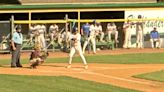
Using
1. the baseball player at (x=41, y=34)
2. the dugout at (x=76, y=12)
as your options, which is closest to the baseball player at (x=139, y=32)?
the dugout at (x=76, y=12)

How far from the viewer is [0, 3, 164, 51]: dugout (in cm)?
3158

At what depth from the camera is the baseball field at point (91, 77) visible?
14562 millimetres

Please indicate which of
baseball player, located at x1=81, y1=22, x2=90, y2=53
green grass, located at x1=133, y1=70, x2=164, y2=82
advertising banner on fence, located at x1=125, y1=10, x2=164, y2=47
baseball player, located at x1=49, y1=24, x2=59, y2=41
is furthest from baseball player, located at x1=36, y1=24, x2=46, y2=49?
green grass, located at x1=133, y1=70, x2=164, y2=82

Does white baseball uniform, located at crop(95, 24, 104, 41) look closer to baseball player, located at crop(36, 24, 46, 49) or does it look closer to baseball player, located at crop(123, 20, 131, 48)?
baseball player, located at crop(123, 20, 131, 48)

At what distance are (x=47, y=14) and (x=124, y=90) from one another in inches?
769

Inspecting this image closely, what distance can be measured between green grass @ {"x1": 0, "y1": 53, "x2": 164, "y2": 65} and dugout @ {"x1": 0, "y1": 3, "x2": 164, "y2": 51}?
521 centimetres

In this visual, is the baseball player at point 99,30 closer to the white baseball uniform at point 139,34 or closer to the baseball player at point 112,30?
A: the baseball player at point 112,30

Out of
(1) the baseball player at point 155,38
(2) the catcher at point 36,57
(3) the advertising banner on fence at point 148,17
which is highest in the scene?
(3) the advertising banner on fence at point 148,17

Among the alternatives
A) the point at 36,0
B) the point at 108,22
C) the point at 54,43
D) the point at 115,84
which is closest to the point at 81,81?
the point at 115,84

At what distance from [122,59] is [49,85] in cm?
1054

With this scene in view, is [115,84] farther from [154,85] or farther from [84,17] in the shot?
[84,17]

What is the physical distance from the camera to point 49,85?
1485 cm

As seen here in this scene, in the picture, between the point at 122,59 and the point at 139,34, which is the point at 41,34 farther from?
the point at 139,34

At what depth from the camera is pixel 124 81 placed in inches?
657
